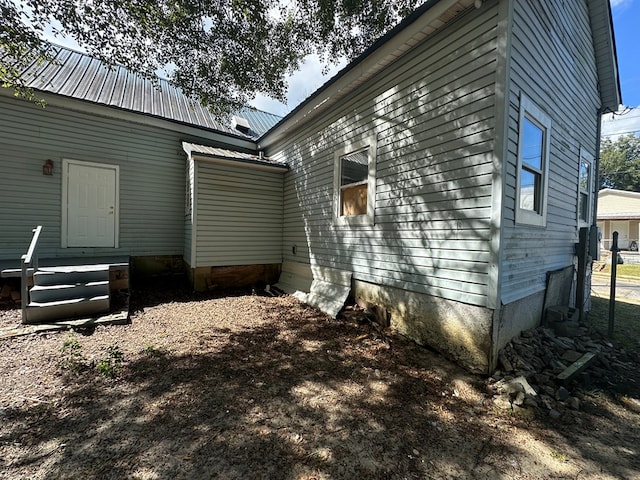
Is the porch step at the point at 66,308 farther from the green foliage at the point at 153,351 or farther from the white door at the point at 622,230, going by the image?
the white door at the point at 622,230

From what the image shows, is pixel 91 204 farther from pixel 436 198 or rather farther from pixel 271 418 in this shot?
pixel 436 198

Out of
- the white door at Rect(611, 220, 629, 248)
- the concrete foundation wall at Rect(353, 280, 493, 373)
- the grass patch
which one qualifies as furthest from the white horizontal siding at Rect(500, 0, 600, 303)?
the white door at Rect(611, 220, 629, 248)

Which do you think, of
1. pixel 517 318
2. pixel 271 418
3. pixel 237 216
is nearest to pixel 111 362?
pixel 271 418

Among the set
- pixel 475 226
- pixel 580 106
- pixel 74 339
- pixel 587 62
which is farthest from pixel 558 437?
pixel 587 62

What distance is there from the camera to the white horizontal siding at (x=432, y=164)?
3320 mm

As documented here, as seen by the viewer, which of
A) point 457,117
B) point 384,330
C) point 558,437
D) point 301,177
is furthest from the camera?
point 301,177

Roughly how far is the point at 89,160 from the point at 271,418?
773 centimetres

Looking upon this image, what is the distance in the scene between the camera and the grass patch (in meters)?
4.44

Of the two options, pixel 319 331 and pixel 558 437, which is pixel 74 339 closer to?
pixel 319 331

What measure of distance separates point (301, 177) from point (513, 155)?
15.2 ft

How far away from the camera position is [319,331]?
4.46m

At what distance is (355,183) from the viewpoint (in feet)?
17.7

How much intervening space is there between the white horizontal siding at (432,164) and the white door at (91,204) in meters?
5.80

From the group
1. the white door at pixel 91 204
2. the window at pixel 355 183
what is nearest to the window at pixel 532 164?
the window at pixel 355 183
